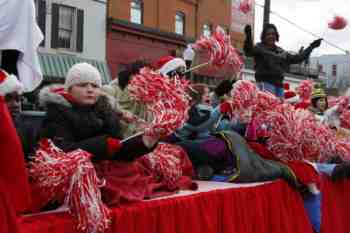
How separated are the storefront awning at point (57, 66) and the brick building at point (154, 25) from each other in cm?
114

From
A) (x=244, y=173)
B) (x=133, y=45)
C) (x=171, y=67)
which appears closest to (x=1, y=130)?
(x=171, y=67)

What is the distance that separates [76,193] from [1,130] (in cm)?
47

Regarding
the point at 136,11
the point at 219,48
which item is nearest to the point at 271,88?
the point at 219,48

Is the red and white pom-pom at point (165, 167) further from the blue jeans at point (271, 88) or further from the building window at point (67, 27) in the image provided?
the building window at point (67, 27)

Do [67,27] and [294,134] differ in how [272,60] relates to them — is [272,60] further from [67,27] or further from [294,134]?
[67,27]

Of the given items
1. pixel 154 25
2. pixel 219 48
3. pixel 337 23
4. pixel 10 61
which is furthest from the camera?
pixel 154 25

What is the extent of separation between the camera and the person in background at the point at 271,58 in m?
5.61

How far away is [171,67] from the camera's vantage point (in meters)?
3.60

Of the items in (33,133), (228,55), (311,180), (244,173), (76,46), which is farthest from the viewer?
(76,46)

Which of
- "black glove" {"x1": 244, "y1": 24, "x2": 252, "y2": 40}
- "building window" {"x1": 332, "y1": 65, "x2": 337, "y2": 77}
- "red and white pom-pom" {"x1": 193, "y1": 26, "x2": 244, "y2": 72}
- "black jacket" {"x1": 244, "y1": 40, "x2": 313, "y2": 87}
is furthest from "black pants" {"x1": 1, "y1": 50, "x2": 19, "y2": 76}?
"building window" {"x1": 332, "y1": 65, "x2": 337, "y2": 77}

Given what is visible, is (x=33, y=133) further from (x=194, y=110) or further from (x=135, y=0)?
(x=135, y=0)

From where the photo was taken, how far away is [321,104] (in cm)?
675

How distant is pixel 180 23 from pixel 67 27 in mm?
6628

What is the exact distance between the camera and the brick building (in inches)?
744
